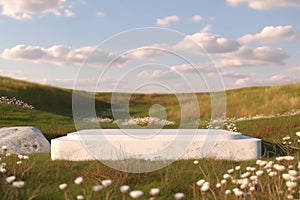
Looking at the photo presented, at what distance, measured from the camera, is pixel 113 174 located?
841 centimetres

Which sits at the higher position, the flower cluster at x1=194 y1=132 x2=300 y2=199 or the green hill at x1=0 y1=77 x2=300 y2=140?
the green hill at x1=0 y1=77 x2=300 y2=140

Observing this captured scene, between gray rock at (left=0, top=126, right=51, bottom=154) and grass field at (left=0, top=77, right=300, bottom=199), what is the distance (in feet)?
6.40

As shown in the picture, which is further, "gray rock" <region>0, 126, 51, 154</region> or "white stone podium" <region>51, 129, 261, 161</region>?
"gray rock" <region>0, 126, 51, 154</region>

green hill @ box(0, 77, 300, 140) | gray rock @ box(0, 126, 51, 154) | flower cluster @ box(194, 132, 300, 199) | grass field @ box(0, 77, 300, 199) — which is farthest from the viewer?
green hill @ box(0, 77, 300, 140)

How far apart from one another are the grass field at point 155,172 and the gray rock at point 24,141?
195 cm

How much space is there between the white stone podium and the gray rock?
8.69 ft

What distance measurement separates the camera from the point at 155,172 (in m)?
8.82

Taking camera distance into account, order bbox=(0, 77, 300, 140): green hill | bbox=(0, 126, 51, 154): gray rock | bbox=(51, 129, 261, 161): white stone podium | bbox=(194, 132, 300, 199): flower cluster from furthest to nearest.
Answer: bbox=(0, 77, 300, 140): green hill < bbox=(0, 126, 51, 154): gray rock < bbox=(51, 129, 261, 161): white stone podium < bbox=(194, 132, 300, 199): flower cluster

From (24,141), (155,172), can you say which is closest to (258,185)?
(155,172)

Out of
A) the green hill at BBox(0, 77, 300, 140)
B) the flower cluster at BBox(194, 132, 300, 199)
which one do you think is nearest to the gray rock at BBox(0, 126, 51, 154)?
the green hill at BBox(0, 77, 300, 140)

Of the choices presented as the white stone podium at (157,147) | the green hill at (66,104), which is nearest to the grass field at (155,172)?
the green hill at (66,104)

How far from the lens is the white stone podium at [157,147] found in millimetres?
10938

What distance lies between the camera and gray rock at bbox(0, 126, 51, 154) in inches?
539

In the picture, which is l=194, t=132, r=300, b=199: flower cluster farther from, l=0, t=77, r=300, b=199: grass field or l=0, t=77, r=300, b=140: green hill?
l=0, t=77, r=300, b=140: green hill
